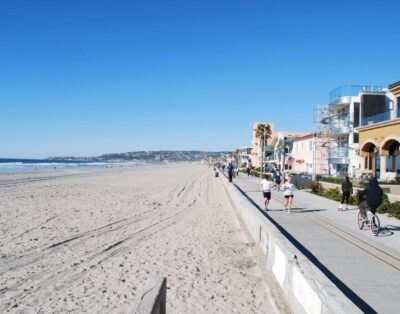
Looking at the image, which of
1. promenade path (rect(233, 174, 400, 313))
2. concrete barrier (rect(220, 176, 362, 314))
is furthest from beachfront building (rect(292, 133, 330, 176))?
concrete barrier (rect(220, 176, 362, 314))

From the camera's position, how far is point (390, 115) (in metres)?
27.8

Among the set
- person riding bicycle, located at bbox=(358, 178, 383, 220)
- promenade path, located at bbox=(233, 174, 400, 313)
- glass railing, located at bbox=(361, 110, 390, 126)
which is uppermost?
glass railing, located at bbox=(361, 110, 390, 126)

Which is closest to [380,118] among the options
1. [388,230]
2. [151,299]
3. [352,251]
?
[388,230]

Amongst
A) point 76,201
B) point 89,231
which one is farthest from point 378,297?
point 76,201

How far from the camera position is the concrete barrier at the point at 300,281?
465 cm

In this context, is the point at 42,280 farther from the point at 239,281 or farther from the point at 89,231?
the point at 89,231

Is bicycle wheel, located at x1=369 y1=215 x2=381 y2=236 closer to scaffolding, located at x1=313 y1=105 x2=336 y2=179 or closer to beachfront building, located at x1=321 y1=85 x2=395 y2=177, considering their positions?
beachfront building, located at x1=321 y1=85 x2=395 y2=177

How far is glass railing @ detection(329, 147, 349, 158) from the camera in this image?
4009 centimetres

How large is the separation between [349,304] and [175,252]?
6.94m

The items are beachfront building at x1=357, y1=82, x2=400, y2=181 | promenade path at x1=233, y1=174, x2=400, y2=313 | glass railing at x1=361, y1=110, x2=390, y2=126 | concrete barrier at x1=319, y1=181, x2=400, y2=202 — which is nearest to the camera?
promenade path at x1=233, y1=174, x2=400, y2=313

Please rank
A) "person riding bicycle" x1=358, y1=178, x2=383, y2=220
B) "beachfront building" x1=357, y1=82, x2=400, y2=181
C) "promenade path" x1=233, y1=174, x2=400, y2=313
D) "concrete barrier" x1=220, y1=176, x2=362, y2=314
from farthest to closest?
1. "beachfront building" x1=357, y1=82, x2=400, y2=181
2. "person riding bicycle" x1=358, y1=178, x2=383, y2=220
3. "promenade path" x1=233, y1=174, x2=400, y2=313
4. "concrete barrier" x1=220, y1=176, x2=362, y2=314

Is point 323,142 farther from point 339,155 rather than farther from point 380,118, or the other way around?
point 380,118

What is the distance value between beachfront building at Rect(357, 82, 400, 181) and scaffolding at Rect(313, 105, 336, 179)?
11.3 metres

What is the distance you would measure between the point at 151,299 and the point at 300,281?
2879 mm
